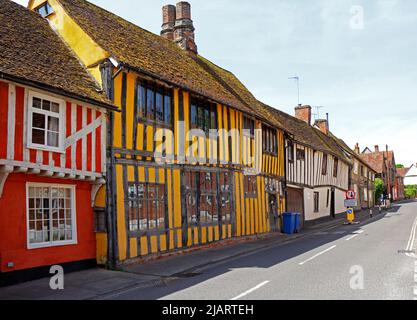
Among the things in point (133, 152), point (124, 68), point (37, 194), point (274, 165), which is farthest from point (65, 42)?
point (274, 165)

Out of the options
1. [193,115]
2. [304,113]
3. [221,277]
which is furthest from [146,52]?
[304,113]

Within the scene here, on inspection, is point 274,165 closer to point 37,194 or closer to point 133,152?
point 133,152

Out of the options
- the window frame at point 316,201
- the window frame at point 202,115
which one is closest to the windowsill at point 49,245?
the window frame at point 202,115

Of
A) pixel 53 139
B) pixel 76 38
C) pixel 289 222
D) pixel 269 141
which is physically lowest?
pixel 289 222

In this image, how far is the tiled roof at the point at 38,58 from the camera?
30.4 feet

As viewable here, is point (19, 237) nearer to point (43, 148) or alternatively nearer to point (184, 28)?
point (43, 148)

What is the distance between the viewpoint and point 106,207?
10.9 m

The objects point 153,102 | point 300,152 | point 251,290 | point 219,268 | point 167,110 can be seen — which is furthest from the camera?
point 300,152

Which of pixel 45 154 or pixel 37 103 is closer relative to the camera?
pixel 45 154

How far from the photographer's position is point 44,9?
13242 mm

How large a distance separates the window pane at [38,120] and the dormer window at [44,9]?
16.6ft

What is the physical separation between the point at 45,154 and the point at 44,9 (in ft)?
20.4

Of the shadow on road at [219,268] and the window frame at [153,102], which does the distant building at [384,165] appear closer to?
the shadow on road at [219,268]
